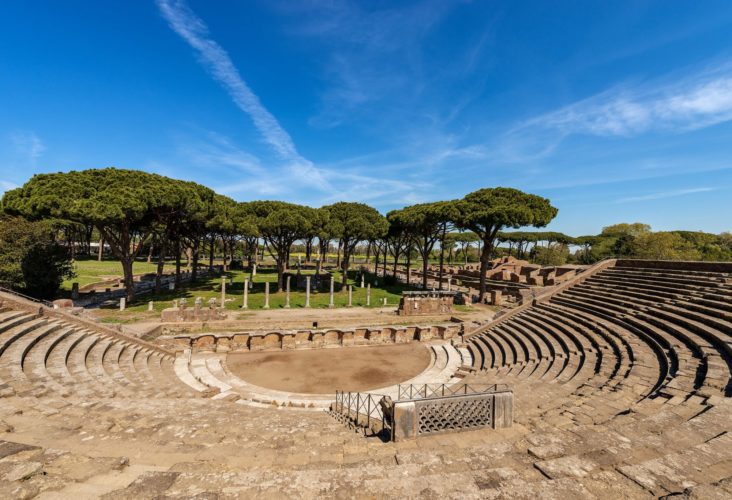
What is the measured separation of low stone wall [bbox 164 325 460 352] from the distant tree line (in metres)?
10.9

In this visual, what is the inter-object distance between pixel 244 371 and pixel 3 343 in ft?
29.9

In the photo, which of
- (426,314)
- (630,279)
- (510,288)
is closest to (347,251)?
(426,314)

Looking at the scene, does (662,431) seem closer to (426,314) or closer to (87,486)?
(87,486)

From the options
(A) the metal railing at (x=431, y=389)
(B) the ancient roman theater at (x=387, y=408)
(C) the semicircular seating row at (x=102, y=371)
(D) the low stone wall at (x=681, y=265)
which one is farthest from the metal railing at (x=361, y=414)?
(D) the low stone wall at (x=681, y=265)

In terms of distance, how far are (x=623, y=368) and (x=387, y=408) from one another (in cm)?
961

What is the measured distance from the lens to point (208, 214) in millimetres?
31984

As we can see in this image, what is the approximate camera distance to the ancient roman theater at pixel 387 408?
15.3ft

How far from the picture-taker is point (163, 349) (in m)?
17.8

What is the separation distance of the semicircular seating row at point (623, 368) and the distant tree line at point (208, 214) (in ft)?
36.7

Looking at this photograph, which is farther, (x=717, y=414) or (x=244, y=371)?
(x=244, y=371)

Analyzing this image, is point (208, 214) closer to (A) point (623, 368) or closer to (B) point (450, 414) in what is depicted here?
(B) point (450, 414)

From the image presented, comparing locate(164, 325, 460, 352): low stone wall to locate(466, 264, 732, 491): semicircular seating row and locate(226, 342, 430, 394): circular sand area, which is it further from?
locate(466, 264, 732, 491): semicircular seating row

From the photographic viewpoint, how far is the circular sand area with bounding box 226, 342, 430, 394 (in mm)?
15552

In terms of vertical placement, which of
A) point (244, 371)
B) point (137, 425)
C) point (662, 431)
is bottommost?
→ point (244, 371)
